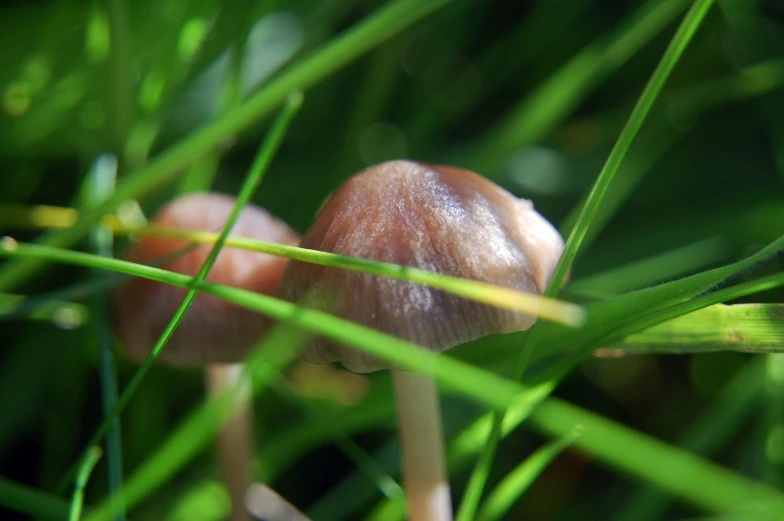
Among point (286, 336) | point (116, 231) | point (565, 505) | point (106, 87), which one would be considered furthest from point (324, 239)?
point (565, 505)

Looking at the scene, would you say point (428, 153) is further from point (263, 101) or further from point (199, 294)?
point (199, 294)

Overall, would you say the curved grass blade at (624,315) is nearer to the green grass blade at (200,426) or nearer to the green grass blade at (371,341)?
the green grass blade at (371,341)

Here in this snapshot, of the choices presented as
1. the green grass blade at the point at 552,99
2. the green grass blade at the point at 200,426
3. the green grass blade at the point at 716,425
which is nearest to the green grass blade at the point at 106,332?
the green grass blade at the point at 200,426

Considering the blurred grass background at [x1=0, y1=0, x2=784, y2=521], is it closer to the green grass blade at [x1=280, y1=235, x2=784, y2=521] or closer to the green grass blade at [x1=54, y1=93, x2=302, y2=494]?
the green grass blade at [x1=280, y1=235, x2=784, y2=521]

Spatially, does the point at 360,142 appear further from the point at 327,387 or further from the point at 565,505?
the point at 565,505

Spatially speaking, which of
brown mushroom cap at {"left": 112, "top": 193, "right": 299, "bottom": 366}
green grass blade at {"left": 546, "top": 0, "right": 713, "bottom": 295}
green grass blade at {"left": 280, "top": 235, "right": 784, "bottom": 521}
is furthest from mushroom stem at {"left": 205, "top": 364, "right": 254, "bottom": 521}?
green grass blade at {"left": 546, "top": 0, "right": 713, "bottom": 295}

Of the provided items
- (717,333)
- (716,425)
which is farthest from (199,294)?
(716,425)
